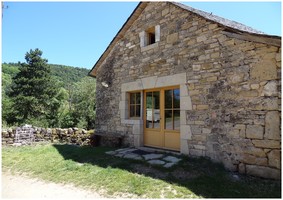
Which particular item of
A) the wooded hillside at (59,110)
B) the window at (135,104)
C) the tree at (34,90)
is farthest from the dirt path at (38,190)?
the tree at (34,90)

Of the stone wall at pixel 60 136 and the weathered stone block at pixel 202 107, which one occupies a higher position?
the weathered stone block at pixel 202 107

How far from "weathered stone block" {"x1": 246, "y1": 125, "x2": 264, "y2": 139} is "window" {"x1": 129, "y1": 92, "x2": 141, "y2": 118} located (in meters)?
3.49

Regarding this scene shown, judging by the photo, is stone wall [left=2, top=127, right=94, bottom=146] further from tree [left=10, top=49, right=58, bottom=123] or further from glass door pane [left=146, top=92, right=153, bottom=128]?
tree [left=10, top=49, right=58, bottom=123]

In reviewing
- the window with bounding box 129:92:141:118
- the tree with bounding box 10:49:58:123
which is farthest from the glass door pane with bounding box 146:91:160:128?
the tree with bounding box 10:49:58:123

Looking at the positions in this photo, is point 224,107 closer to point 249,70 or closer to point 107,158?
point 249,70

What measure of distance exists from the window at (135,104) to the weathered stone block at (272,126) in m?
3.83

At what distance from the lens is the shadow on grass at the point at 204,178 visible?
356 centimetres

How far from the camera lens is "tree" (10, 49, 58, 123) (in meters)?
18.3

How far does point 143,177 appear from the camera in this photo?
4.28 metres

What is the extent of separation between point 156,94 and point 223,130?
239cm

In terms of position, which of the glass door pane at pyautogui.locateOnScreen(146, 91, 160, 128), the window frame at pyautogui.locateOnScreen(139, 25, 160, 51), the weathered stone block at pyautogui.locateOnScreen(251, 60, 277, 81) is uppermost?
the window frame at pyautogui.locateOnScreen(139, 25, 160, 51)

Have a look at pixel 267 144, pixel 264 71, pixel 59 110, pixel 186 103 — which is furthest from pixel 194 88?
pixel 59 110

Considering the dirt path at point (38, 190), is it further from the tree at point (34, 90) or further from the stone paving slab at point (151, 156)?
the tree at point (34, 90)

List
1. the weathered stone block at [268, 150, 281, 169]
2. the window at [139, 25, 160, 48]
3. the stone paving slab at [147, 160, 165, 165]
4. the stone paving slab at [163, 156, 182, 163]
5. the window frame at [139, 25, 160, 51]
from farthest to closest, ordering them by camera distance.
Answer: the window at [139, 25, 160, 48]
the window frame at [139, 25, 160, 51]
the stone paving slab at [163, 156, 182, 163]
the stone paving slab at [147, 160, 165, 165]
the weathered stone block at [268, 150, 281, 169]
